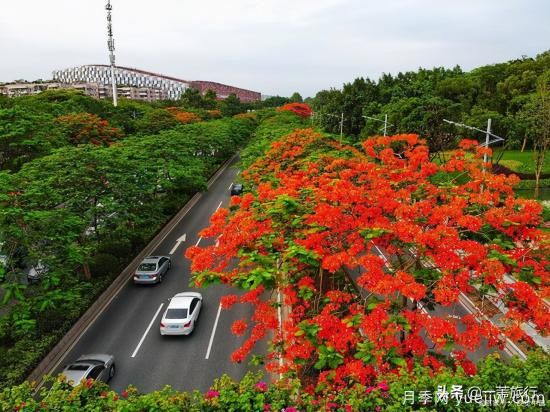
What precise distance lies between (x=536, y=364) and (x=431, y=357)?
2.35m

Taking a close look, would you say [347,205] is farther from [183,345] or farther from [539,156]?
[539,156]

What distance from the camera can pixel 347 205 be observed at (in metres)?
10.9

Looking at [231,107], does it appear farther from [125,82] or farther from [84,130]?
[125,82]

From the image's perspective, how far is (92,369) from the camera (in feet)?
40.8

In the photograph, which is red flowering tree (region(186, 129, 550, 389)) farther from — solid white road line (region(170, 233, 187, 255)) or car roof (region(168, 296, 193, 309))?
solid white road line (region(170, 233, 187, 255))

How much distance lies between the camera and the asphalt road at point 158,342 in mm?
13523

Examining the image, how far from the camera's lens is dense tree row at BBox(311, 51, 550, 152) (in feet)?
101

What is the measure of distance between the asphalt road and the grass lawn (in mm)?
30972

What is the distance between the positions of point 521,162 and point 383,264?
119 feet

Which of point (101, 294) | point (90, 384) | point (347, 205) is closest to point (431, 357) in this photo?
point (347, 205)

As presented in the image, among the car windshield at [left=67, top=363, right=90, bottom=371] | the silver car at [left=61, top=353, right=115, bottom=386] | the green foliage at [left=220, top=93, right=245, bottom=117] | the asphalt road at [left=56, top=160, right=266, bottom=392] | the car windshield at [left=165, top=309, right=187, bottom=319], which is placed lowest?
the asphalt road at [left=56, top=160, right=266, bottom=392]

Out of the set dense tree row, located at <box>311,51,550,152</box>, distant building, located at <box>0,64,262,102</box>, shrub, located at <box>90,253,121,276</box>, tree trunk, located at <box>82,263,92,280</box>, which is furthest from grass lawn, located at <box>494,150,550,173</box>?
distant building, located at <box>0,64,262,102</box>

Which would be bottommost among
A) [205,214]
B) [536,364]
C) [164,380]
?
[164,380]

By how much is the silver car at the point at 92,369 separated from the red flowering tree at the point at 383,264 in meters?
5.27
